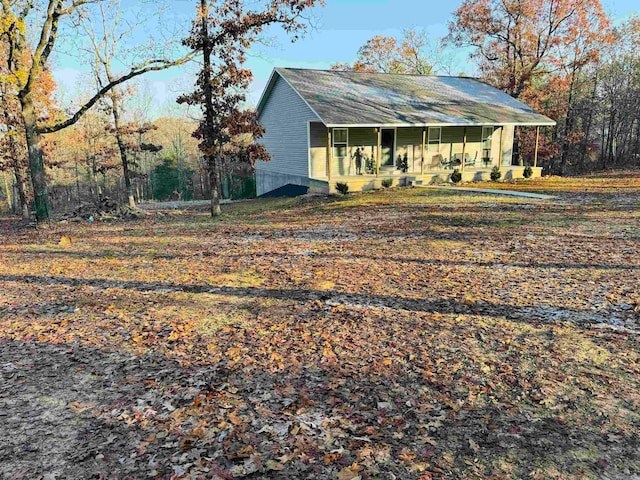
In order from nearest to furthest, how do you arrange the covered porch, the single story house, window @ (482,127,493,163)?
the single story house → the covered porch → window @ (482,127,493,163)

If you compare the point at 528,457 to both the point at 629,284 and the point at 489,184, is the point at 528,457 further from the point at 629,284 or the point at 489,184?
the point at 489,184

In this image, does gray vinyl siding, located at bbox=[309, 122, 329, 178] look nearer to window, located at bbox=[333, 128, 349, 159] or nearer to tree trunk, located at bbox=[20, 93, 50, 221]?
window, located at bbox=[333, 128, 349, 159]

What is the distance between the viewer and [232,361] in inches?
178

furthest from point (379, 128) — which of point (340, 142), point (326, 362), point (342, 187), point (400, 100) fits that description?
point (326, 362)

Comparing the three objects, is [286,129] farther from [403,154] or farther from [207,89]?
[207,89]

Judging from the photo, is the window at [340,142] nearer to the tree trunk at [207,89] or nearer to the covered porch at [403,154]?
the covered porch at [403,154]

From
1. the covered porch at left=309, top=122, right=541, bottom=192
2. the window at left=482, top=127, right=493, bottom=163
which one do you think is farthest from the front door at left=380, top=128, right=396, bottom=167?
the window at left=482, top=127, right=493, bottom=163

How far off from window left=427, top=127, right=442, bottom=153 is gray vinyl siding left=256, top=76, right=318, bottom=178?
673 centimetres

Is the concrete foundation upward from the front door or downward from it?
downward

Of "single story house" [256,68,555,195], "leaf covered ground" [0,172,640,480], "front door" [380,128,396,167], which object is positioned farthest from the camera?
"front door" [380,128,396,167]

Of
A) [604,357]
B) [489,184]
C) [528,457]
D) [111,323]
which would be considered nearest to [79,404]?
[111,323]

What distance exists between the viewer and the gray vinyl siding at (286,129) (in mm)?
21089

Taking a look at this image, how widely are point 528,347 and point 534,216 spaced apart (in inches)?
336

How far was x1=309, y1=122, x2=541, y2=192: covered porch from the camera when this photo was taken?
2025cm
